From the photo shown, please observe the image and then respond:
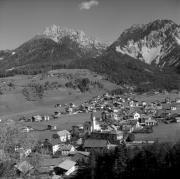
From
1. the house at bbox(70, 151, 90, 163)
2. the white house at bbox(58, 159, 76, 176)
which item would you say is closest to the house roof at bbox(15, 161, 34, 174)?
the white house at bbox(58, 159, 76, 176)

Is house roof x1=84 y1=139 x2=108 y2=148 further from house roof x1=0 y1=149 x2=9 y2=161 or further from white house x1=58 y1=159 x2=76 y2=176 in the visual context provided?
house roof x1=0 y1=149 x2=9 y2=161

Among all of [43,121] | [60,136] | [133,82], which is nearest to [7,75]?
[133,82]

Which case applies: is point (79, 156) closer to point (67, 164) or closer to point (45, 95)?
point (67, 164)

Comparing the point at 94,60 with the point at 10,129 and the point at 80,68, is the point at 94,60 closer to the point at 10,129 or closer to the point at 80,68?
the point at 80,68

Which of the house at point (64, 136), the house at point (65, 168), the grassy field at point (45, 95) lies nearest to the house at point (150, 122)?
the house at point (64, 136)

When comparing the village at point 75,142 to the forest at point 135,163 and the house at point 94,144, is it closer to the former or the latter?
the house at point 94,144

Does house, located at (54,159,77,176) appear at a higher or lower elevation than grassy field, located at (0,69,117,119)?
lower
